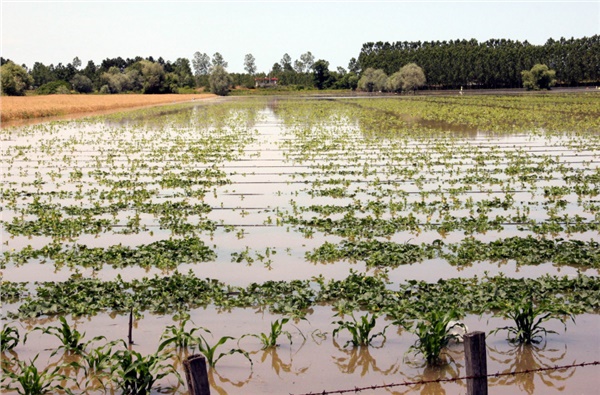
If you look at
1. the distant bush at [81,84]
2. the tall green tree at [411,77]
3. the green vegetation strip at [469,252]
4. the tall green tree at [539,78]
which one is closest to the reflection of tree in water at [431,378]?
the green vegetation strip at [469,252]

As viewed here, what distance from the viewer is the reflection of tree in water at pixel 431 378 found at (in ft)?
21.0

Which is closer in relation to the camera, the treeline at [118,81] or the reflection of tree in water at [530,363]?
the reflection of tree in water at [530,363]

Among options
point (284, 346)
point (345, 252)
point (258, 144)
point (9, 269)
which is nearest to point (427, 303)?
point (284, 346)

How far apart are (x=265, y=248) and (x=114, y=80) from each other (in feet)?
467

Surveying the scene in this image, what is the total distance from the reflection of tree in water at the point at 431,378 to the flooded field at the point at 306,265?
1.0 inches

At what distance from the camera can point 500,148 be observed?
24469 millimetres

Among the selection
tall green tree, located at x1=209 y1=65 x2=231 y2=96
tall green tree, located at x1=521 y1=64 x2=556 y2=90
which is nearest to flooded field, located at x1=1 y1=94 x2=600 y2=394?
tall green tree, located at x1=521 y1=64 x2=556 y2=90

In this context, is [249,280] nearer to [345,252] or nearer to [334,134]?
[345,252]

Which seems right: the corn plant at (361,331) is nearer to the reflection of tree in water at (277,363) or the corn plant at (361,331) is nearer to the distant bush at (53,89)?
the reflection of tree in water at (277,363)

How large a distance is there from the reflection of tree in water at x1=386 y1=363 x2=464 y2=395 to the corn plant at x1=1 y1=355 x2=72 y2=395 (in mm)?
3133

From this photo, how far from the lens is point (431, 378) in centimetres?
662

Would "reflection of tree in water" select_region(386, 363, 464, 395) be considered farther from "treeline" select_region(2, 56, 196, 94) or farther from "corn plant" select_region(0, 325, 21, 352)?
"treeline" select_region(2, 56, 196, 94)

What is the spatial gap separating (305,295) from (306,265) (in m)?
1.56

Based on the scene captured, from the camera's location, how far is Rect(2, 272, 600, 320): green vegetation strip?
828cm
